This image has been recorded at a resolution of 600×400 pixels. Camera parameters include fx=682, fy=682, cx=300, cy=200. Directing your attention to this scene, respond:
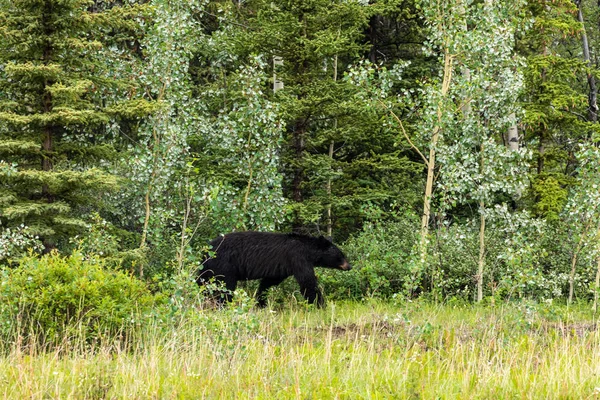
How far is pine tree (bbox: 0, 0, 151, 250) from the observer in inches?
385

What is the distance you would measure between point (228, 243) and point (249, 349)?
13.8 ft

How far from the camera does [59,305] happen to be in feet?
22.7

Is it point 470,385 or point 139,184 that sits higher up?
point 139,184

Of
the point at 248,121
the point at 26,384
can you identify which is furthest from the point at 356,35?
the point at 26,384

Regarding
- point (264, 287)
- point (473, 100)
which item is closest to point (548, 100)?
point (473, 100)

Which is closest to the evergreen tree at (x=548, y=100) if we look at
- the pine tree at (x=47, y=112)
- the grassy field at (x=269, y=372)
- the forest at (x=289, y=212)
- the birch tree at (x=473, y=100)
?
the forest at (x=289, y=212)

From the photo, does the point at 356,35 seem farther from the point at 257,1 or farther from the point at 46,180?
the point at 46,180

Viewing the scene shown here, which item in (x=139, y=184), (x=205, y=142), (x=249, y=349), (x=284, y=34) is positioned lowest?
(x=249, y=349)

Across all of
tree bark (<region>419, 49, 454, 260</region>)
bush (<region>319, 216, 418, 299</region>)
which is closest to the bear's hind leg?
bush (<region>319, 216, 418, 299</region>)

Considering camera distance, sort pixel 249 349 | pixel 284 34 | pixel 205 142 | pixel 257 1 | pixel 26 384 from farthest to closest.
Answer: pixel 257 1, pixel 205 142, pixel 284 34, pixel 249 349, pixel 26 384

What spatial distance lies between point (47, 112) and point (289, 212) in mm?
4639

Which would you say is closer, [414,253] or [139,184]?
[414,253]

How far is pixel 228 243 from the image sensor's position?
10.3 meters

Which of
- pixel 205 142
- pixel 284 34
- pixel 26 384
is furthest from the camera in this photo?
pixel 205 142
